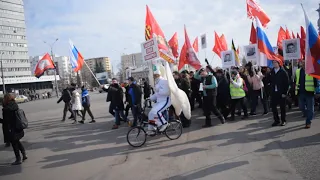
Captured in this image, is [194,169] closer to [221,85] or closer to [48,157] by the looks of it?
[48,157]

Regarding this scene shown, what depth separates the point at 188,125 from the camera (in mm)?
8977

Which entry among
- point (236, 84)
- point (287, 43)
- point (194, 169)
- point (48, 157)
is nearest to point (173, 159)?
point (194, 169)

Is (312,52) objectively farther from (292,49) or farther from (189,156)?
(292,49)

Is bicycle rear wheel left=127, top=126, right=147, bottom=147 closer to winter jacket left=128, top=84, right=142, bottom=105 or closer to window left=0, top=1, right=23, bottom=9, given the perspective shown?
winter jacket left=128, top=84, right=142, bottom=105

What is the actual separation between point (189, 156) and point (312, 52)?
3.60 m

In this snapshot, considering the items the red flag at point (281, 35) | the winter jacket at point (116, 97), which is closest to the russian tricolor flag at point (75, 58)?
the winter jacket at point (116, 97)

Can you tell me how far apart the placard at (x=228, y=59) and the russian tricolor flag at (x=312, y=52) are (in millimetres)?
6244

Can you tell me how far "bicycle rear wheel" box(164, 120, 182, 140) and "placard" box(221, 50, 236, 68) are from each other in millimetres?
6111

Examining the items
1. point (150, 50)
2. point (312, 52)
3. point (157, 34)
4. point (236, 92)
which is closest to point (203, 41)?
point (157, 34)

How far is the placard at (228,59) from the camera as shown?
12.5m

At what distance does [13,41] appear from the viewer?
91062mm

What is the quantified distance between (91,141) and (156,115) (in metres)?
2.31

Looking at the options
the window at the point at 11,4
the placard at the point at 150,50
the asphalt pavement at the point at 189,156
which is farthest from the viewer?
the window at the point at 11,4

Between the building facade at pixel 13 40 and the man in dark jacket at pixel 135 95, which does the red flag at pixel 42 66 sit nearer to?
the man in dark jacket at pixel 135 95
